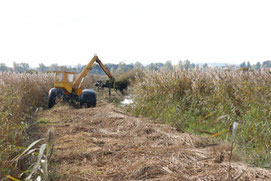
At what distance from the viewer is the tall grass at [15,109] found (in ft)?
8.71

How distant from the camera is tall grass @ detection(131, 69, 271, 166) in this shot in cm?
478

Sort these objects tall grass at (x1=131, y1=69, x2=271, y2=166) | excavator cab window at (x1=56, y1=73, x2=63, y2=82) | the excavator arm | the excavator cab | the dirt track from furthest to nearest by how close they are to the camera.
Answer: the excavator arm → excavator cab window at (x1=56, y1=73, x2=63, y2=82) → the excavator cab → tall grass at (x1=131, y1=69, x2=271, y2=166) → the dirt track

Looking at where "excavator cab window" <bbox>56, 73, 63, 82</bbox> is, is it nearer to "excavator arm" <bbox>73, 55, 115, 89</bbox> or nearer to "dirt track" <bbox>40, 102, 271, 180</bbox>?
"excavator arm" <bbox>73, 55, 115, 89</bbox>

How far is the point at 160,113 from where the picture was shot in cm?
707

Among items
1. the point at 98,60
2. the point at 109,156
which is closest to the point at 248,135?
the point at 109,156

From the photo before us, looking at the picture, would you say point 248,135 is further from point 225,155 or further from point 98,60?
point 98,60

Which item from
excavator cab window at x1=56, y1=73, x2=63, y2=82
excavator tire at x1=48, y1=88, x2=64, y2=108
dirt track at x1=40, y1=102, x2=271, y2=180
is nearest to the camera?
dirt track at x1=40, y1=102, x2=271, y2=180

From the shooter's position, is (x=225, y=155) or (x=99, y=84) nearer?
(x=225, y=155)

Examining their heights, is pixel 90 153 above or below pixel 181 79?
below

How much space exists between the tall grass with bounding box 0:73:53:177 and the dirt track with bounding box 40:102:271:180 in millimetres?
548

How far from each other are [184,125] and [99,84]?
10329mm

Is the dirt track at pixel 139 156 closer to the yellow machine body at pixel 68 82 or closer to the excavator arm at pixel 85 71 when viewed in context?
the yellow machine body at pixel 68 82

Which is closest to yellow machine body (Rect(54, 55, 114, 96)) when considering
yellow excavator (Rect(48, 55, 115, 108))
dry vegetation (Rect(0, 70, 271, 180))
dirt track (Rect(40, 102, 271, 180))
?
yellow excavator (Rect(48, 55, 115, 108))

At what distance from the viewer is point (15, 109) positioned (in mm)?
5023
